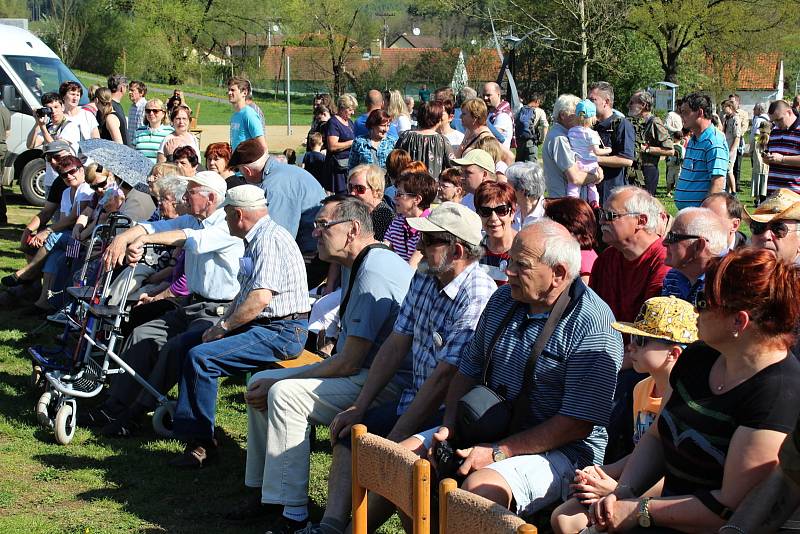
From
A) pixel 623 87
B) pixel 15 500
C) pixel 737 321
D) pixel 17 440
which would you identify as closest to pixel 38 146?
pixel 17 440

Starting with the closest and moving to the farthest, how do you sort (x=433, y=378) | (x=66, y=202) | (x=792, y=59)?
(x=433, y=378) < (x=66, y=202) < (x=792, y=59)

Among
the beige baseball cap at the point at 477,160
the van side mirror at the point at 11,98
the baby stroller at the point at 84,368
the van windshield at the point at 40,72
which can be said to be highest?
the van windshield at the point at 40,72

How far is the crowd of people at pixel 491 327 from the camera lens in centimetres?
289

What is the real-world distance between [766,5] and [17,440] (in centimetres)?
3522

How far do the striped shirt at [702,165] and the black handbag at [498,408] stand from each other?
4.16m

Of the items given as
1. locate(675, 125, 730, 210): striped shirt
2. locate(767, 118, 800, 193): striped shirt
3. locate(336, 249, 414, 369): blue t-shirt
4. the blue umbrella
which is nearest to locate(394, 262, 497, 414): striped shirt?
locate(336, 249, 414, 369): blue t-shirt

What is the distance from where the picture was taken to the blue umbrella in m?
8.32

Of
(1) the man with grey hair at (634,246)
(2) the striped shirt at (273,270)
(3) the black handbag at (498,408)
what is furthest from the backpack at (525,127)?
(3) the black handbag at (498,408)

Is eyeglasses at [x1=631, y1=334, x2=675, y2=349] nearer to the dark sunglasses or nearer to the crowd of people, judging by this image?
the crowd of people

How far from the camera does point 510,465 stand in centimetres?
363

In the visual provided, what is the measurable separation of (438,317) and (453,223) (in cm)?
44

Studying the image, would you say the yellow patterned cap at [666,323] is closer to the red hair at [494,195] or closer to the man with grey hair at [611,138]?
the red hair at [494,195]

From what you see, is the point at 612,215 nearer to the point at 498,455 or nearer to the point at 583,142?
the point at 498,455

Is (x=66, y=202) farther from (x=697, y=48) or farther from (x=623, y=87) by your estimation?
(x=697, y=48)
